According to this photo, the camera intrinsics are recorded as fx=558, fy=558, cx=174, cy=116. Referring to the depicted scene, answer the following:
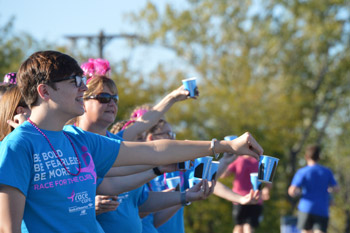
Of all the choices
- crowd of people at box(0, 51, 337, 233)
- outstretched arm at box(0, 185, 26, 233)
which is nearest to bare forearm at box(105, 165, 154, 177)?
crowd of people at box(0, 51, 337, 233)

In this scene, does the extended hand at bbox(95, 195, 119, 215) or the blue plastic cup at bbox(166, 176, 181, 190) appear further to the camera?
the blue plastic cup at bbox(166, 176, 181, 190)

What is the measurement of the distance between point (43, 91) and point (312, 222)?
8.22 m

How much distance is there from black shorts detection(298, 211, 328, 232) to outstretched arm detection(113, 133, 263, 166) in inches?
290

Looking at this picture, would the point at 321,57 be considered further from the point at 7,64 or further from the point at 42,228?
the point at 42,228

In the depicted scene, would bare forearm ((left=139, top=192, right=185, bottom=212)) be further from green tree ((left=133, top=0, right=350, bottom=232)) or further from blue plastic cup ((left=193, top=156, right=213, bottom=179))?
green tree ((left=133, top=0, right=350, bottom=232))

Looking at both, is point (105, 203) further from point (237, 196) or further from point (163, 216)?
point (237, 196)

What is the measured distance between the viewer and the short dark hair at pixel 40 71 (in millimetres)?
2682

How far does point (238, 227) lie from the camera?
1070cm

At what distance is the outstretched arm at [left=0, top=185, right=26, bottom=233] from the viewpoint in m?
2.39

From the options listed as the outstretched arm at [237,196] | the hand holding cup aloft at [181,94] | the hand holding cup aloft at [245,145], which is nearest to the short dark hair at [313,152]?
the outstretched arm at [237,196]

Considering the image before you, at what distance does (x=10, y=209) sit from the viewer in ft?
7.88

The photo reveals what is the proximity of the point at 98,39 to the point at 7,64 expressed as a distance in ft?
31.6

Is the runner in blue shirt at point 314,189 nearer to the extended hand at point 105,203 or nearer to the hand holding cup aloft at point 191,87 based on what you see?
the hand holding cup aloft at point 191,87

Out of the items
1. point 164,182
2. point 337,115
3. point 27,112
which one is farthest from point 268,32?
point 27,112
